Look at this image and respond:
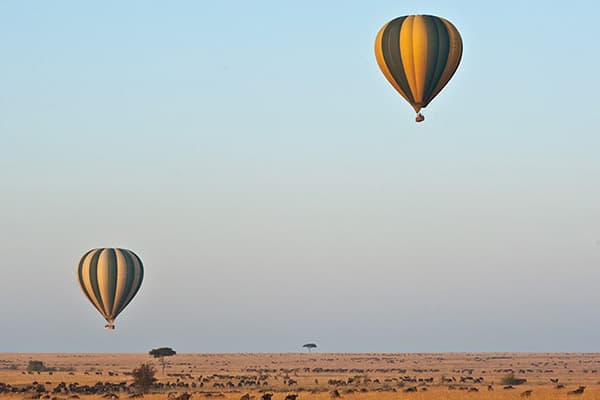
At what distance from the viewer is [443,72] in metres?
59.1

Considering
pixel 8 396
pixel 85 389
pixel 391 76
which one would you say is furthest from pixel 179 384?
pixel 391 76

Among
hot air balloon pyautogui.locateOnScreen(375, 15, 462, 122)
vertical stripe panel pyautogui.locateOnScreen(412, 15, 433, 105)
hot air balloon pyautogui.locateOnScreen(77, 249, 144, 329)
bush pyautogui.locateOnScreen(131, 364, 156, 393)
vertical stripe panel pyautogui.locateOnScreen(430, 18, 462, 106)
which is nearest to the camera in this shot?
vertical stripe panel pyautogui.locateOnScreen(412, 15, 433, 105)

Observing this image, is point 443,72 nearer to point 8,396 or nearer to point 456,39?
point 456,39

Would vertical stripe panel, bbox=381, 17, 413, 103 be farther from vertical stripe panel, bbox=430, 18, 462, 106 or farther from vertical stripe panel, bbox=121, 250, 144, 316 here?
vertical stripe panel, bbox=121, 250, 144, 316

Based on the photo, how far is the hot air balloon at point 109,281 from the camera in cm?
7994

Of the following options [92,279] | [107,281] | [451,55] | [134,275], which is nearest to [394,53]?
[451,55]

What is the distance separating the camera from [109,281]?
80.2m

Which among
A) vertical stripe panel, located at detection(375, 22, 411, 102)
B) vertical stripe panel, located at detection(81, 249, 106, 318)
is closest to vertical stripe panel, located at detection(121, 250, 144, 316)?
vertical stripe panel, located at detection(81, 249, 106, 318)

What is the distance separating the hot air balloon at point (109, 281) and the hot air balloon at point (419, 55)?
91.3 feet

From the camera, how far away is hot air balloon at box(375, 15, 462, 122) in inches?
2298

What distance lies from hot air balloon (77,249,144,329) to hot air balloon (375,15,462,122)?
27840 mm

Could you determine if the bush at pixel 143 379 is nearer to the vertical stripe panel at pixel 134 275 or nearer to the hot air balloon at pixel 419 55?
the vertical stripe panel at pixel 134 275

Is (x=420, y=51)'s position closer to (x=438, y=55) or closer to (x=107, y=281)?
(x=438, y=55)

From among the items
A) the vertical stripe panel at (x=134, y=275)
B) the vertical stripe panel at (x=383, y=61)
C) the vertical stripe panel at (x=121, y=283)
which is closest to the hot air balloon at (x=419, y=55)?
the vertical stripe panel at (x=383, y=61)
